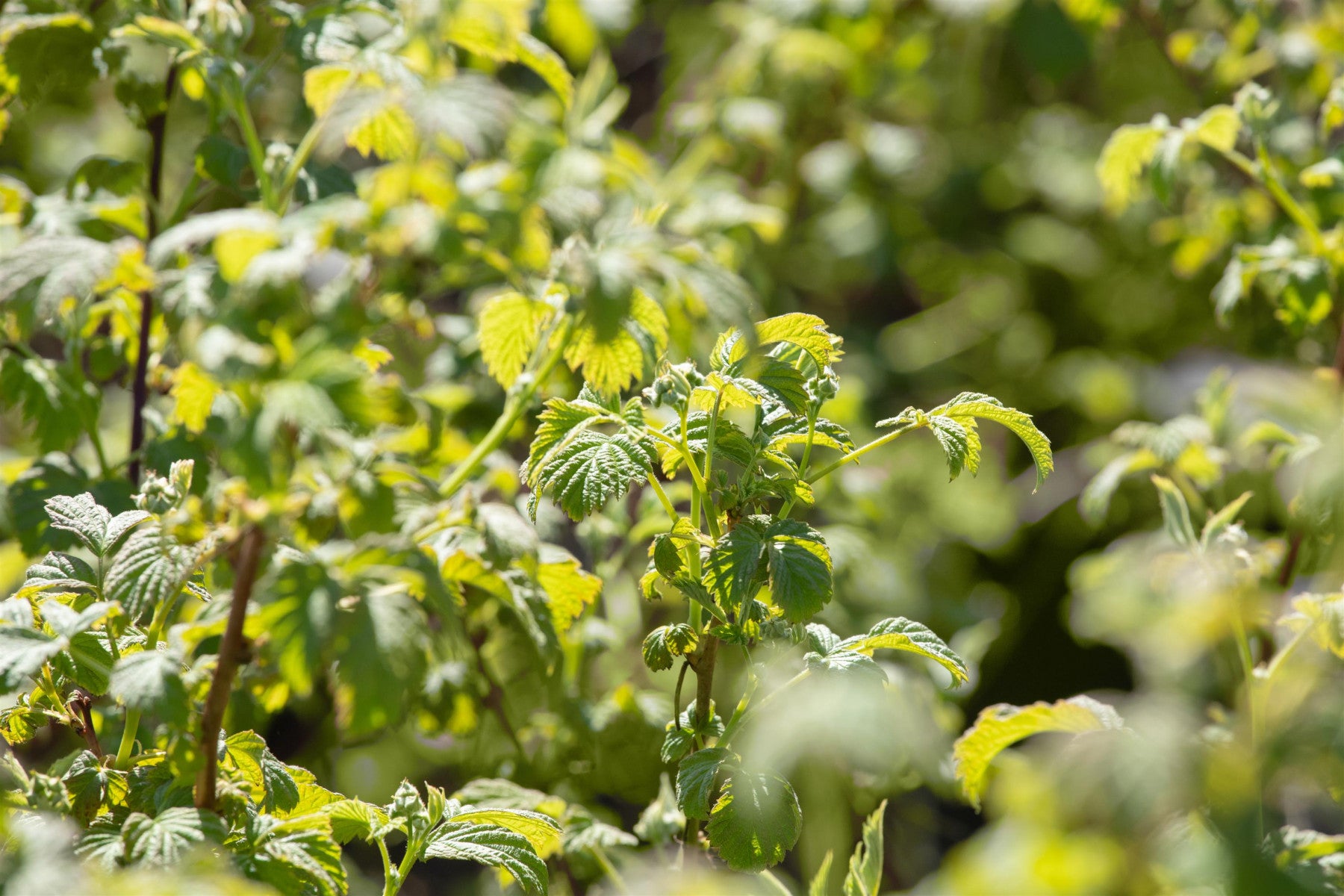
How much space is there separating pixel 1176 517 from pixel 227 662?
130cm

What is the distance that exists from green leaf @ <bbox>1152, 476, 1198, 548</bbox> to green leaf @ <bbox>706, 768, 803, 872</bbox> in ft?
2.53

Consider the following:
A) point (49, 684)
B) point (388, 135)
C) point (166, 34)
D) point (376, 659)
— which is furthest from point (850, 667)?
point (166, 34)

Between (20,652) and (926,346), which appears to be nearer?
(20,652)

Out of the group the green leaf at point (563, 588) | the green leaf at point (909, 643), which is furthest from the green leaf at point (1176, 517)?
the green leaf at point (563, 588)

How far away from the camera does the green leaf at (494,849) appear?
118cm

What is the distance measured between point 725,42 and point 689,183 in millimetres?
1161

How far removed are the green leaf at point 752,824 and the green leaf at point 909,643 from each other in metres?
0.18

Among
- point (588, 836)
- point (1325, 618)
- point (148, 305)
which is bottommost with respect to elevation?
point (588, 836)

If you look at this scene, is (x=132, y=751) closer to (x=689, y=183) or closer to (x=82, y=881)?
(x=82, y=881)

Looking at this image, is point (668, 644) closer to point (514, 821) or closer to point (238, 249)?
point (514, 821)

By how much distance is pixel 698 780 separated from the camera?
1137mm

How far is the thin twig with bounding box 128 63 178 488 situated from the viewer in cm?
159

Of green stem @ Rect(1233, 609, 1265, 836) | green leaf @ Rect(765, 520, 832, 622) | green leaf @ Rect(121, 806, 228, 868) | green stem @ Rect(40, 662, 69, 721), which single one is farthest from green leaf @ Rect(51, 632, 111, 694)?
green stem @ Rect(1233, 609, 1265, 836)

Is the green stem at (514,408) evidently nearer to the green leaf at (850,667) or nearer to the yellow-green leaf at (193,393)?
the yellow-green leaf at (193,393)
